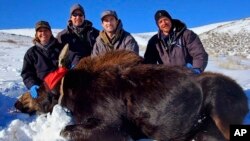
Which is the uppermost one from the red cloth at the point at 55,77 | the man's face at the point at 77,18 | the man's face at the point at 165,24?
the man's face at the point at 77,18

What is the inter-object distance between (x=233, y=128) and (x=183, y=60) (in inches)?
101

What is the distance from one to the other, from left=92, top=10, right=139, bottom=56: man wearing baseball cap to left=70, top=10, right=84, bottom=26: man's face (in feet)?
3.81

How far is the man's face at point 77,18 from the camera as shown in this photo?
24.4 feet

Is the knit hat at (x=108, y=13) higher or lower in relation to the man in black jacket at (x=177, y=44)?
higher

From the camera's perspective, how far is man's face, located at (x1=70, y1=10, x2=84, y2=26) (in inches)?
293

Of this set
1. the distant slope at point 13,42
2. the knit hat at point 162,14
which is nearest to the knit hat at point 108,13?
the knit hat at point 162,14

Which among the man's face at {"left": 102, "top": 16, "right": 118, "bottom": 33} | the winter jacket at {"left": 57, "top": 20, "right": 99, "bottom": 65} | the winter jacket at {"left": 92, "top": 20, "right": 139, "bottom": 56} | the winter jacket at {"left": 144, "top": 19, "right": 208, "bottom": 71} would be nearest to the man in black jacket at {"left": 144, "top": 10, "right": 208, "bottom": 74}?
the winter jacket at {"left": 144, "top": 19, "right": 208, "bottom": 71}

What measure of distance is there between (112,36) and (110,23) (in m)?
0.25

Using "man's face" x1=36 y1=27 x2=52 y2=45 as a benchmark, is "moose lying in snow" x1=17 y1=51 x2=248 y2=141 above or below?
below

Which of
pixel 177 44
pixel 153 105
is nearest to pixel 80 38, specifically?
pixel 177 44

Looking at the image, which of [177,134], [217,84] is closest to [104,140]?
[177,134]

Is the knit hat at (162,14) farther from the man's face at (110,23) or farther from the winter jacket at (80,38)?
the winter jacket at (80,38)

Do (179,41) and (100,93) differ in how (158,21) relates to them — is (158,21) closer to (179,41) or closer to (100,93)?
(179,41)

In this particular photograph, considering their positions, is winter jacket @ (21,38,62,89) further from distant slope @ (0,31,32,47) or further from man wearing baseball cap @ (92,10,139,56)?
distant slope @ (0,31,32,47)
